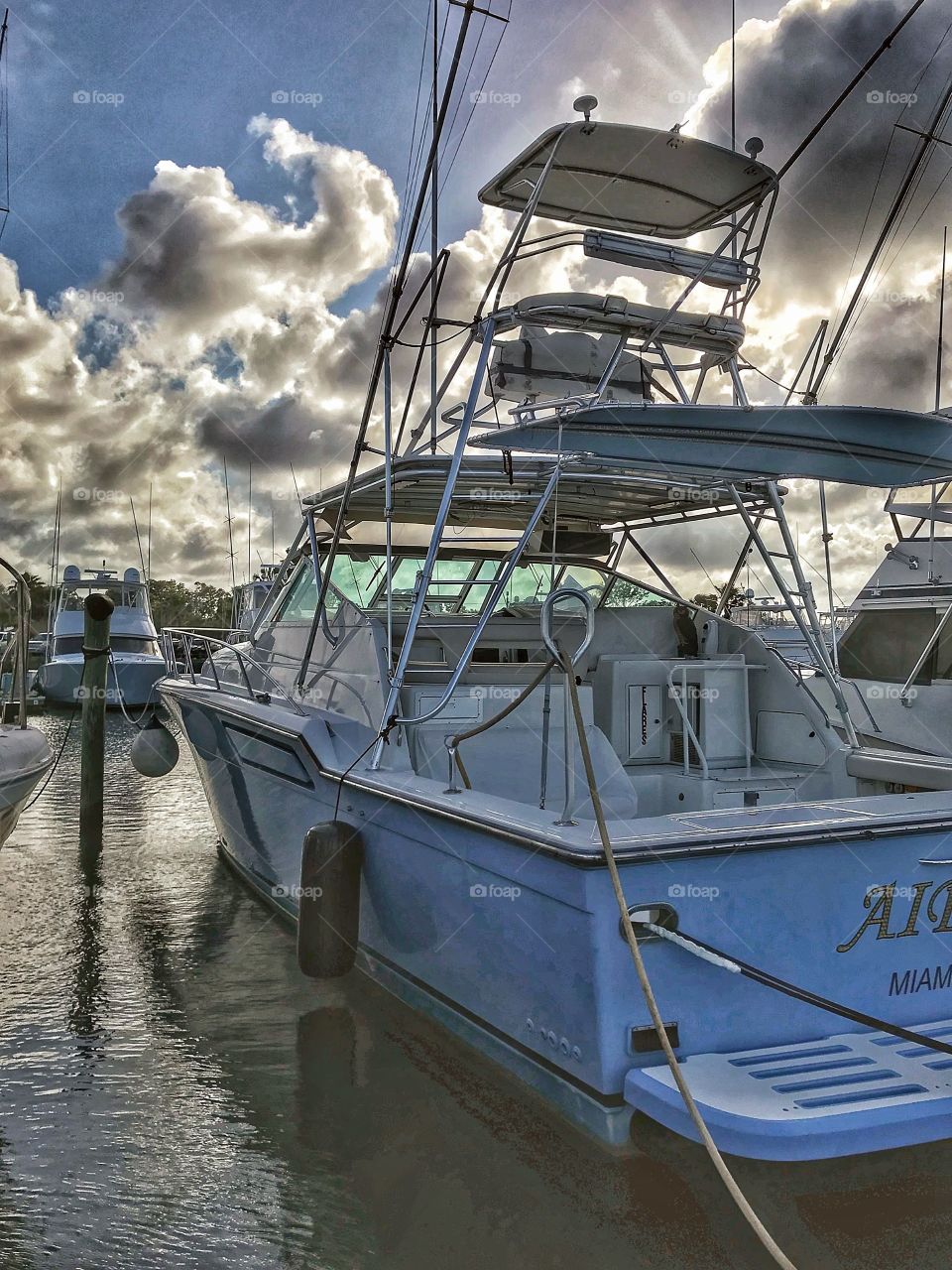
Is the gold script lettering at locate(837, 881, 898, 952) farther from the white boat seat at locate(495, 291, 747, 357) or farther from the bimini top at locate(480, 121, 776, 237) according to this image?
the bimini top at locate(480, 121, 776, 237)

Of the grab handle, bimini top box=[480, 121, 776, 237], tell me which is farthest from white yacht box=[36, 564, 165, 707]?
the grab handle

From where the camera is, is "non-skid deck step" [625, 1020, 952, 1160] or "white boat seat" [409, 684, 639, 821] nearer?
"non-skid deck step" [625, 1020, 952, 1160]

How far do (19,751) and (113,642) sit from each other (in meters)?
16.9

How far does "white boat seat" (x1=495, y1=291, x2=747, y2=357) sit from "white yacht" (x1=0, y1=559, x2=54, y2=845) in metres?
3.31

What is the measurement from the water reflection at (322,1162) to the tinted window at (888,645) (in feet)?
25.7

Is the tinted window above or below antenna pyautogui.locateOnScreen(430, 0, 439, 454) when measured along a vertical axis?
below

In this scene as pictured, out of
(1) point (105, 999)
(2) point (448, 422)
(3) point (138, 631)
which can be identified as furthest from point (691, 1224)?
(3) point (138, 631)

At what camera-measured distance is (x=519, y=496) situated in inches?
215

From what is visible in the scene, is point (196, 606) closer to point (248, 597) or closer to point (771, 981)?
point (248, 597)

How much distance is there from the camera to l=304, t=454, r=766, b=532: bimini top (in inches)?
192

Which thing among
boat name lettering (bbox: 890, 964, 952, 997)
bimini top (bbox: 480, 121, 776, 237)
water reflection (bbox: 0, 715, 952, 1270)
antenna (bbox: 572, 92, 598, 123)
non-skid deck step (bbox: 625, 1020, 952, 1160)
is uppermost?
antenna (bbox: 572, 92, 598, 123)

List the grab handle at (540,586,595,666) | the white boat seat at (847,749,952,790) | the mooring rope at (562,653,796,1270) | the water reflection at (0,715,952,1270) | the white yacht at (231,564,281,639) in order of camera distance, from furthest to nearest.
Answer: the white yacht at (231,564,281,639)
the white boat seat at (847,749,952,790)
the grab handle at (540,586,595,666)
the water reflection at (0,715,952,1270)
the mooring rope at (562,653,796,1270)

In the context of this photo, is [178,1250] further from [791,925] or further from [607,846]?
[791,925]

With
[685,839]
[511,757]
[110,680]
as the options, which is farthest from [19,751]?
[110,680]
